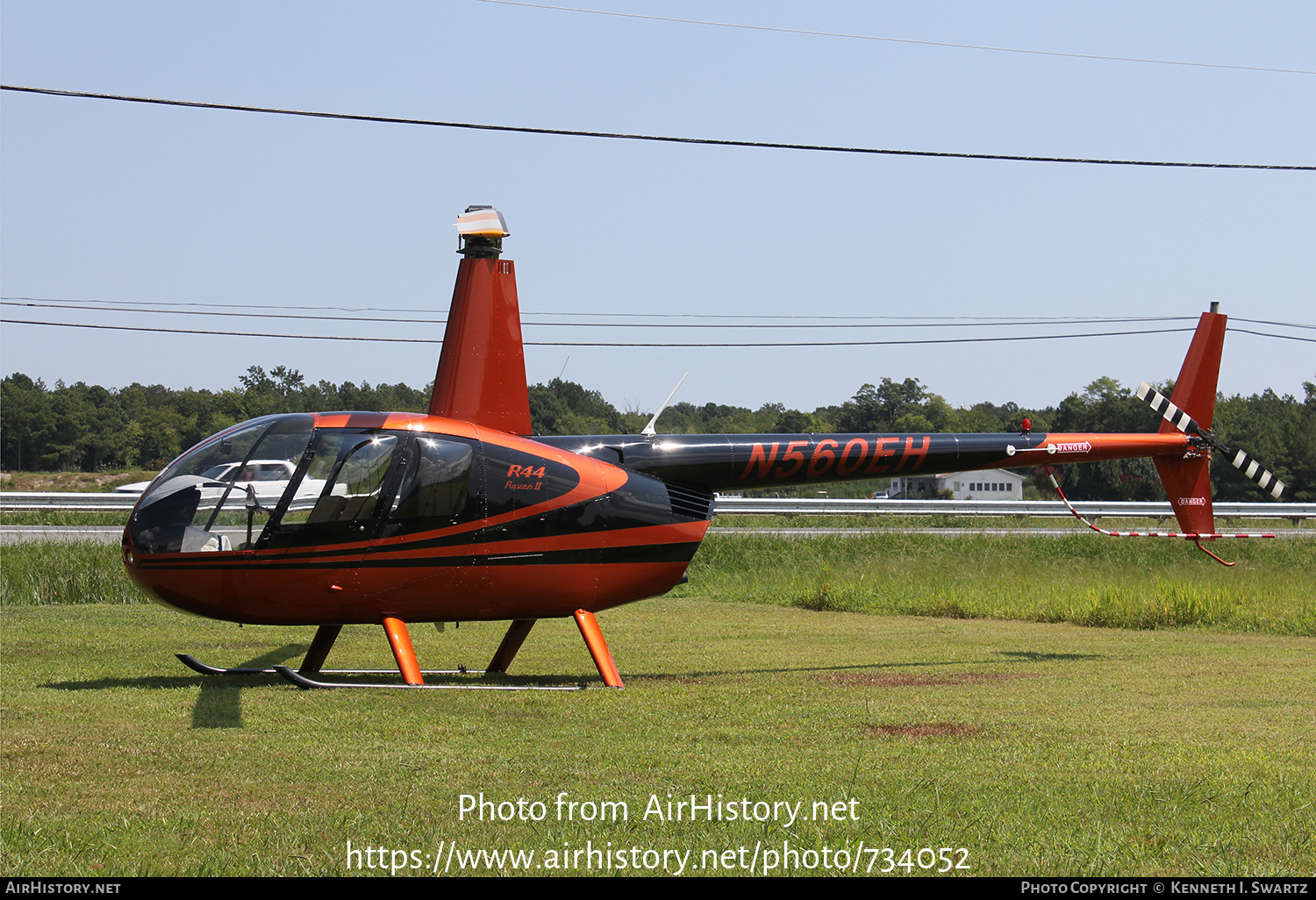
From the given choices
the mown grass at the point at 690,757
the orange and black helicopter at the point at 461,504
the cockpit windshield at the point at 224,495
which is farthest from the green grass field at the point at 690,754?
the cockpit windshield at the point at 224,495

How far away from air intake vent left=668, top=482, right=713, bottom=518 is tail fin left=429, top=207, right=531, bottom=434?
5.58 ft

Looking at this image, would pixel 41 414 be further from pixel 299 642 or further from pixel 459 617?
pixel 459 617

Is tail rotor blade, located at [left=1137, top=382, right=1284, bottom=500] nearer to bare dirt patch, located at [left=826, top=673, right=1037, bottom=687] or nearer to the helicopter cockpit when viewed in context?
bare dirt patch, located at [left=826, top=673, right=1037, bottom=687]

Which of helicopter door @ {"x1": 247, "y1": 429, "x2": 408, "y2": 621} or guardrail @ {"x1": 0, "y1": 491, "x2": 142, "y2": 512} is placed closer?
helicopter door @ {"x1": 247, "y1": 429, "x2": 408, "y2": 621}

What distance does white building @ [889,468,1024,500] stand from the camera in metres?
67.1

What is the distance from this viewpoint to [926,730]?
830 centimetres

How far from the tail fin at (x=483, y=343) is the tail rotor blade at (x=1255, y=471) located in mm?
9066

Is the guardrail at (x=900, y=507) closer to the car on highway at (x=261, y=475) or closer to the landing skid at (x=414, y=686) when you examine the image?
the landing skid at (x=414, y=686)

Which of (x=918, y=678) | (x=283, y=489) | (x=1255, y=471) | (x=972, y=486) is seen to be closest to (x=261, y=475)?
(x=283, y=489)

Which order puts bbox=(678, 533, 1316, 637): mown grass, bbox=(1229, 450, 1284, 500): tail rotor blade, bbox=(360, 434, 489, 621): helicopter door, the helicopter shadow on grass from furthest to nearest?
bbox=(678, 533, 1316, 637): mown grass < bbox=(1229, 450, 1284, 500): tail rotor blade < bbox=(360, 434, 489, 621): helicopter door < the helicopter shadow on grass

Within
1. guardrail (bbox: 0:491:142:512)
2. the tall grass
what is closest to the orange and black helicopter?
the tall grass

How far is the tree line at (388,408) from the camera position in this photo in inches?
1921

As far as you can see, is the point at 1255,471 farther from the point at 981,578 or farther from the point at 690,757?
the point at 690,757

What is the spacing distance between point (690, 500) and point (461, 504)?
8.51 feet
